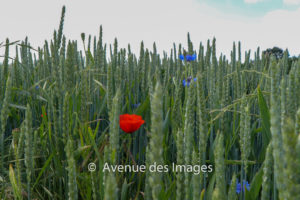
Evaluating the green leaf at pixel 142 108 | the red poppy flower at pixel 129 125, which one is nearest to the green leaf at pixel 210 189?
the red poppy flower at pixel 129 125

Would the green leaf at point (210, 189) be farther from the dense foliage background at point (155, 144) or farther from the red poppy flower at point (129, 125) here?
the red poppy flower at point (129, 125)

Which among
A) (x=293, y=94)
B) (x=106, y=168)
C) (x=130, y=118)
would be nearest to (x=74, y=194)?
(x=106, y=168)

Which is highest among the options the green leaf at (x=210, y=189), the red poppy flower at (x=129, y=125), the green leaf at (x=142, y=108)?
the green leaf at (x=142, y=108)

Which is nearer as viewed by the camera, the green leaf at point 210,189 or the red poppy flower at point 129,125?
the green leaf at point 210,189

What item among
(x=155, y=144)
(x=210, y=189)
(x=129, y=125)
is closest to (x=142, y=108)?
(x=129, y=125)

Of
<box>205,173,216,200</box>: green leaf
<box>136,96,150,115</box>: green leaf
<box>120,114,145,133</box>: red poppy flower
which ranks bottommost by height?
<box>205,173,216,200</box>: green leaf

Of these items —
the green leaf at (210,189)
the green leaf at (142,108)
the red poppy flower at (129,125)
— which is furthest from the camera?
the green leaf at (142,108)

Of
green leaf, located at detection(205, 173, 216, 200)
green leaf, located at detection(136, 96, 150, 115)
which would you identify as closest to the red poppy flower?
green leaf, located at detection(136, 96, 150, 115)

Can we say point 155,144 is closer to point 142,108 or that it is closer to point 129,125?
point 129,125

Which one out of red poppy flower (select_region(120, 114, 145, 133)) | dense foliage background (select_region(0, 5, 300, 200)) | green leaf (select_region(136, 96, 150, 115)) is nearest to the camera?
dense foliage background (select_region(0, 5, 300, 200))

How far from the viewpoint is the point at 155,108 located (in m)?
0.28

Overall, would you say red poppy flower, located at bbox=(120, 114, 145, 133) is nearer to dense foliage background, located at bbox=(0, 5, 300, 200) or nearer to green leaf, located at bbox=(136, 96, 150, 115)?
dense foliage background, located at bbox=(0, 5, 300, 200)

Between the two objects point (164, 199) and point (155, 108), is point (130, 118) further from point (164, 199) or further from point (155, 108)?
point (155, 108)

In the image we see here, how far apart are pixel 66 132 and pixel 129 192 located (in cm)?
28
